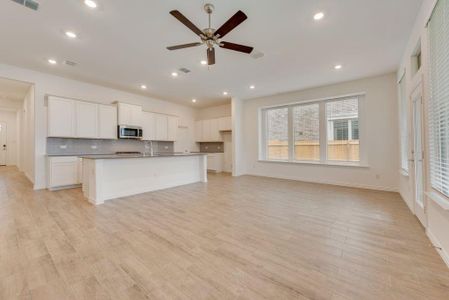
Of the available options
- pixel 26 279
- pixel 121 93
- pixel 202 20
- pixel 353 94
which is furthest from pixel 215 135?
pixel 26 279

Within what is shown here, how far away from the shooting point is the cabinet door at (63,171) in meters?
4.84

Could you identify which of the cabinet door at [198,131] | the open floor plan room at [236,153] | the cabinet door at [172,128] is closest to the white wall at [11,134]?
the open floor plan room at [236,153]

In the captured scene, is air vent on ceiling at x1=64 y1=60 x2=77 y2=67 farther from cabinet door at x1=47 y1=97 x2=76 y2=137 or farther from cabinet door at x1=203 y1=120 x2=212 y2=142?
cabinet door at x1=203 y1=120 x2=212 y2=142

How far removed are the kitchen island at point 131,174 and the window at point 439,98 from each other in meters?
4.80

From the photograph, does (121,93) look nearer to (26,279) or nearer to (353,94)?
(26,279)

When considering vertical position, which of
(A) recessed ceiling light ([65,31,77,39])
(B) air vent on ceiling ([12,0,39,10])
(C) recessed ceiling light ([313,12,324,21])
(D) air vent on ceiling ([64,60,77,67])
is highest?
(D) air vent on ceiling ([64,60,77,67])

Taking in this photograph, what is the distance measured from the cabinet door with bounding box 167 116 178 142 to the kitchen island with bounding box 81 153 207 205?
90.5 inches

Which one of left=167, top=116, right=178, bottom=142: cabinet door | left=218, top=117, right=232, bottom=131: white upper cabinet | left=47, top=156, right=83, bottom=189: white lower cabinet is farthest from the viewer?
left=218, top=117, right=232, bottom=131: white upper cabinet

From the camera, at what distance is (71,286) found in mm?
1539

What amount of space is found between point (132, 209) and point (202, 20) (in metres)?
3.37

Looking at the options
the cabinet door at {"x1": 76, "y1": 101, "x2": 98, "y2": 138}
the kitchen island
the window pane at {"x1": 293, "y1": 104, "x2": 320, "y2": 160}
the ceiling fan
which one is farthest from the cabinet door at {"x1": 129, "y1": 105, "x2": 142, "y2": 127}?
the window pane at {"x1": 293, "y1": 104, "x2": 320, "y2": 160}

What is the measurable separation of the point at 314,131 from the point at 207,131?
4.49 meters

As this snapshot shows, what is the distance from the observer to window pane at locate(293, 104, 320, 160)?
605cm

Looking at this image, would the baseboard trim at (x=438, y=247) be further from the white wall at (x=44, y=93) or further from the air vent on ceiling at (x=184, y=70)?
the white wall at (x=44, y=93)
